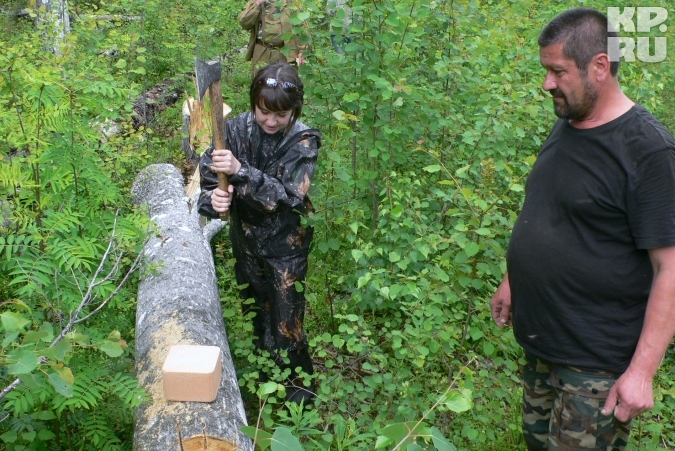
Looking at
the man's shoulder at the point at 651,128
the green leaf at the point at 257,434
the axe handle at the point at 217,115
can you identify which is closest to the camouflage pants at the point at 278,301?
the axe handle at the point at 217,115

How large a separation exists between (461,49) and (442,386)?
8.04ft

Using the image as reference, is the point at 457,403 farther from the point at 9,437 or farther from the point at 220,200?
the point at 9,437

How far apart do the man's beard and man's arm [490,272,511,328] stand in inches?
35.3

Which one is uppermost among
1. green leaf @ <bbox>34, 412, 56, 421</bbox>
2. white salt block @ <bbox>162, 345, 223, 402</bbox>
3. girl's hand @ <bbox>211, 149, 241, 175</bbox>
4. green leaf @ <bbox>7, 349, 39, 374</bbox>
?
girl's hand @ <bbox>211, 149, 241, 175</bbox>

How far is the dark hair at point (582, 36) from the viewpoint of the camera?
244cm

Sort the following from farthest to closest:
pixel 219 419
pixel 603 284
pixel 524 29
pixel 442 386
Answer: pixel 524 29 < pixel 442 386 < pixel 219 419 < pixel 603 284

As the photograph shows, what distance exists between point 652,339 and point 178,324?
2.38 m

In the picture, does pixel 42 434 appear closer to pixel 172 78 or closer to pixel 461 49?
pixel 461 49

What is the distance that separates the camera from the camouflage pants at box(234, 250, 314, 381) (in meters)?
3.75

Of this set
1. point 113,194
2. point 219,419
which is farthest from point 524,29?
point 219,419

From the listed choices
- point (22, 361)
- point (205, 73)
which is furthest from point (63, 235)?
point (22, 361)

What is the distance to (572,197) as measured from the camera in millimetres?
2531

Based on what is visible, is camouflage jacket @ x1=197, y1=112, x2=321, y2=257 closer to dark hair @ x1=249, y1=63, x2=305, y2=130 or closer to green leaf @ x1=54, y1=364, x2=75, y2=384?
dark hair @ x1=249, y1=63, x2=305, y2=130

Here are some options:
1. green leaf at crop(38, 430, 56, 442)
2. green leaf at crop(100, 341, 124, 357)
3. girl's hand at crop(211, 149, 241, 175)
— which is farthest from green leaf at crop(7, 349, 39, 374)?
girl's hand at crop(211, 149, 241, 175)
